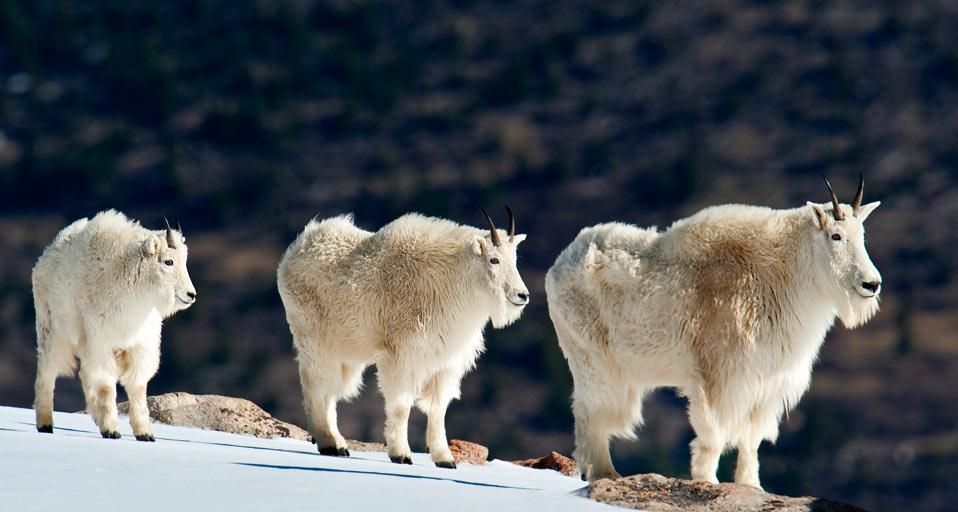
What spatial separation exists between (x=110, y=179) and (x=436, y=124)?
1223cm

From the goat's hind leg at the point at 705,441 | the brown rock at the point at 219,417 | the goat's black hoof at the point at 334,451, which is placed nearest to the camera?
the goat's hind leg at the point at 705,441

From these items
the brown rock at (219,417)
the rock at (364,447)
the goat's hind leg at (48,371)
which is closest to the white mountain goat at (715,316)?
the rock at (364,447)

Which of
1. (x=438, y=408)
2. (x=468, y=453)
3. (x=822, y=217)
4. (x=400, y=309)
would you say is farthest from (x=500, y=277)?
(x=822, y=217)

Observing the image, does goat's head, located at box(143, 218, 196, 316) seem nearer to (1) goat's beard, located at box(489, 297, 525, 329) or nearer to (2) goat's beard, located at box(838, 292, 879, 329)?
(1) goat's beard, located at box(489, 297, 525, 329)

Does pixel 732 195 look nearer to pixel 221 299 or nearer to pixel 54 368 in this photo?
pixel 221 299

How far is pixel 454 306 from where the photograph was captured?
1248 cm

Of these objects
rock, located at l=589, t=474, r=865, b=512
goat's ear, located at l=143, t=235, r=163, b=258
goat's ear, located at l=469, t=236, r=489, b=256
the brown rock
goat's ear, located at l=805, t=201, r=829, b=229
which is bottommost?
rock, located at l=589, t=474, r=865, b=512

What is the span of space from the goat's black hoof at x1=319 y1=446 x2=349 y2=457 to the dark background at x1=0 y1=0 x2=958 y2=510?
2414 cm

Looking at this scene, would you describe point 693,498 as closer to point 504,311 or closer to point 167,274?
point 504,311

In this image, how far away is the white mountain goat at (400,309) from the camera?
40.4 ft

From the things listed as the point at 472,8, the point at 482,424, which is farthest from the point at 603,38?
the point at 482,424

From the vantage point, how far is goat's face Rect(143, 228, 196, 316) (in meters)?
12.1

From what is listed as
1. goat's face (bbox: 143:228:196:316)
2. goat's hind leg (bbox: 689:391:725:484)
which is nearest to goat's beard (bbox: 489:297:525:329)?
goat's hind leg (bbox: 689:391:725:484)

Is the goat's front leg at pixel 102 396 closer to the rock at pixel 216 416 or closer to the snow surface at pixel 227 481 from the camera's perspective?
the snow surface at pixel 227 481
